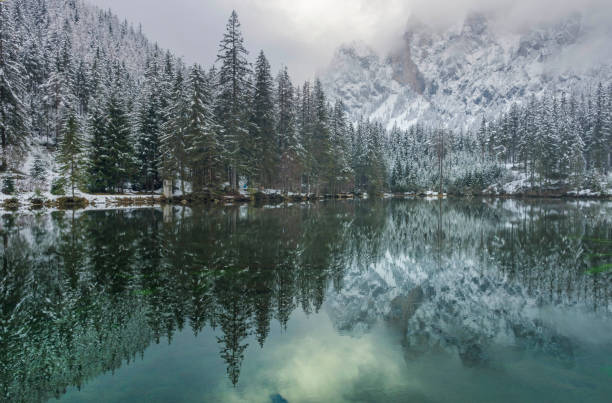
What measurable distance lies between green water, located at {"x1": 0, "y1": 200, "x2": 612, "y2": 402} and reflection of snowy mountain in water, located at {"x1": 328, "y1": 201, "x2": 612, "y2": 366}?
1.5 inches

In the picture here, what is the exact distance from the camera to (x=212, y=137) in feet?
124

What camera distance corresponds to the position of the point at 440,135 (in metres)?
94.6

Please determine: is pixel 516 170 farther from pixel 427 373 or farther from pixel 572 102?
pixel 427 373

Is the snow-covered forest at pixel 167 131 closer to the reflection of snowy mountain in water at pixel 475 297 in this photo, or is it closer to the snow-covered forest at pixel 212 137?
the snow-covered forest at pixel 212 137

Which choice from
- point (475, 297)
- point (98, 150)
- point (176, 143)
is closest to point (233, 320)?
point (475, 297)

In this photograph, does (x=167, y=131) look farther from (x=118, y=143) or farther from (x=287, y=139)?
(x=287, y=139)

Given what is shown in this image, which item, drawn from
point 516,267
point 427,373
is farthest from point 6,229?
point 516,267

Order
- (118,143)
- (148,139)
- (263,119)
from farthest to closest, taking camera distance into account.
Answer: (263,119) → (148,139) → (118,143)

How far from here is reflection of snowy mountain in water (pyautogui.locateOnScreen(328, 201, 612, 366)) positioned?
555cm

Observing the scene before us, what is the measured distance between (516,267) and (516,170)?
88344mm

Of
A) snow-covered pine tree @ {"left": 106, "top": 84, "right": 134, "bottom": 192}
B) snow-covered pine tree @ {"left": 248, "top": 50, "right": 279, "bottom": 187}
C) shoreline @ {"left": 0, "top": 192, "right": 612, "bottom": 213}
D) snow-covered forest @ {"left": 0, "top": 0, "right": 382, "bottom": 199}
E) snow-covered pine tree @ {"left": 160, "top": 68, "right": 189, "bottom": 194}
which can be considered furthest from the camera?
snow-covered pine tree @ {"left": 248, "top": 50, "right": 279, "bottom": 187}

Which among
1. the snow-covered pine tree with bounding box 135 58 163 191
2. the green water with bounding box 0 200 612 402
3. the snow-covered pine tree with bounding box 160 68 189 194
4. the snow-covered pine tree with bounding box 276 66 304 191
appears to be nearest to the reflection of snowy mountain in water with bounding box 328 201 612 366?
the green water with bounding box 0 200 612 402

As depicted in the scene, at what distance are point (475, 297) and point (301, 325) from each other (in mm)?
4187

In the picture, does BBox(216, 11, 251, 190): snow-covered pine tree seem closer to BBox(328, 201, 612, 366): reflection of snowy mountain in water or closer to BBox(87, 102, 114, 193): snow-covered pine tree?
BBox(87, 102, 114, 193): snow-covered pine tree
